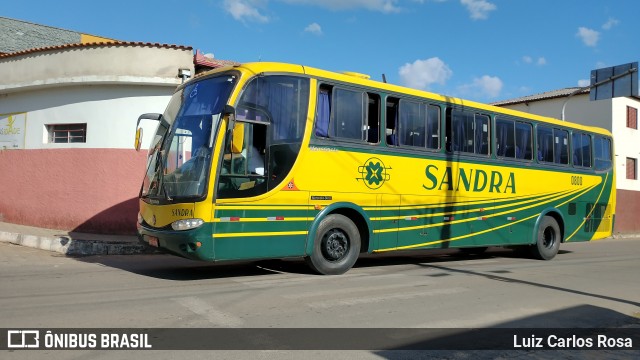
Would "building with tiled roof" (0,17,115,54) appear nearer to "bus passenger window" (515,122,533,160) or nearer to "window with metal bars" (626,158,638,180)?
"bus passenger window" (515,122,533,160)

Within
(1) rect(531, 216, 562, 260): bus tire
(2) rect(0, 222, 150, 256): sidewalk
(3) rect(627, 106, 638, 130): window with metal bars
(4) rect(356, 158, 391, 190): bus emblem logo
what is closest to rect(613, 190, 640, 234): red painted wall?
(3) rect(627, 106, 638, 130): window with metal bars

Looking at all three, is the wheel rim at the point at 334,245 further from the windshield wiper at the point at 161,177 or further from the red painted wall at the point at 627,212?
the red painted wall at the point at 627,212

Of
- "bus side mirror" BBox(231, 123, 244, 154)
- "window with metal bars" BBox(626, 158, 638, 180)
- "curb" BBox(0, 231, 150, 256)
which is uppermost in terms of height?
"window with metal bars" BBox(626, 158, 638, 180)

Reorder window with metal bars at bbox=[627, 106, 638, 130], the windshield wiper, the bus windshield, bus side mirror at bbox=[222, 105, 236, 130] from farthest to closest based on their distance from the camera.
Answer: window with metal bars at bbox=[627, 106, 638, 130] → the windshield wiper → the bus windshield → bus side mirror at bbox=[222, 105, 236, 130]

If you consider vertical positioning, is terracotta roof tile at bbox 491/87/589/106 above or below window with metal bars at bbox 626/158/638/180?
above

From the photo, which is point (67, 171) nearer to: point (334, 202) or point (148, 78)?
point (148, 78)

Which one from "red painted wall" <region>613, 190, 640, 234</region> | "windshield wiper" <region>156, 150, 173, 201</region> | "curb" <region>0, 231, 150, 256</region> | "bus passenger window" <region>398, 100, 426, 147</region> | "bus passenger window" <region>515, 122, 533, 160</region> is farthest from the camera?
"red painted wall" <region>613, 190, 640, 234</region>

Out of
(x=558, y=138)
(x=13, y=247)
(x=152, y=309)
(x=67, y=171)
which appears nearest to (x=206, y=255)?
(x=152, y=309)

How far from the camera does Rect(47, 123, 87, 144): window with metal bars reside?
14.0 meters

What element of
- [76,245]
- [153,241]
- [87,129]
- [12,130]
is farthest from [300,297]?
[12,130]

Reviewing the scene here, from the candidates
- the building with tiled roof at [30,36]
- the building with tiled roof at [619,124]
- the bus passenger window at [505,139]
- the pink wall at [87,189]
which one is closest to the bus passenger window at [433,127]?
the bus passenger window at [505,139]

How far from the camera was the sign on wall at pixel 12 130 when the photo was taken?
14.6 m

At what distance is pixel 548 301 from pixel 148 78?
10570 mm

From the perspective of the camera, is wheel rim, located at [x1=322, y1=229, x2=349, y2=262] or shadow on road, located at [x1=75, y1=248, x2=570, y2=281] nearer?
wheel rim, located at [x1=322, y1=229, x2=349, y2=262]
